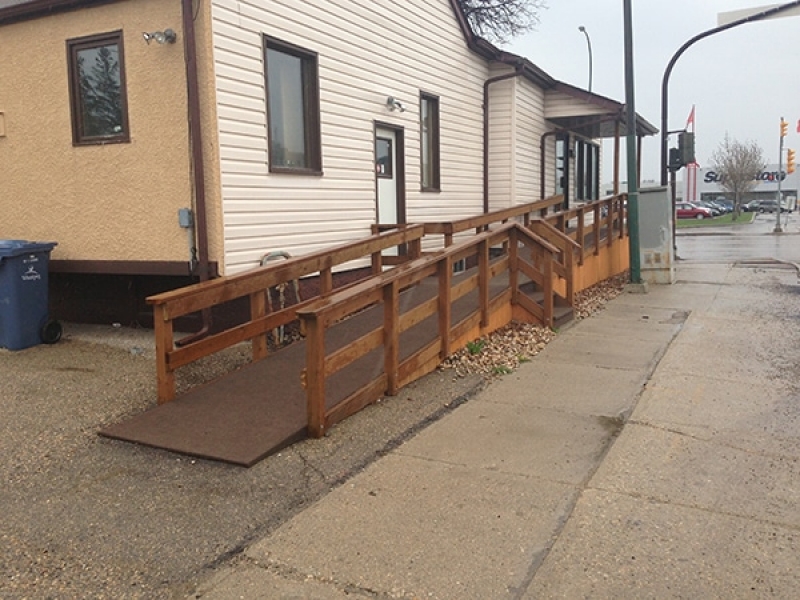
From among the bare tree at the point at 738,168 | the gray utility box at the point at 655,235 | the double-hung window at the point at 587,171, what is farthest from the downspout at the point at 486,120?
the bare tree at the point at 738,168

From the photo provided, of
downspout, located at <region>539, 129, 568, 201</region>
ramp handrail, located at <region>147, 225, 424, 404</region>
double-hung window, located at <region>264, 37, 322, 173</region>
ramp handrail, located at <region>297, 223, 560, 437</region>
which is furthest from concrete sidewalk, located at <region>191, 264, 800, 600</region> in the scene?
downspout, located at <region>539, 129, 568, 201</region>

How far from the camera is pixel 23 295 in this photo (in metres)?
7.55

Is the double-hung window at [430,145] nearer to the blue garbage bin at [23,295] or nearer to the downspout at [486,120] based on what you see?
the downspout at [486,120]

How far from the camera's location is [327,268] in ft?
24.6

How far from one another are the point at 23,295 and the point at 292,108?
12.2 feet

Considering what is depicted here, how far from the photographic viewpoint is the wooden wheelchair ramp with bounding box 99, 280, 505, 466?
4.80 metres

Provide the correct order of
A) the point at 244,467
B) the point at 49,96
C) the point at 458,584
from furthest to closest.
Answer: the point at 49,96 < the point at 244,467 < the point at 458,584

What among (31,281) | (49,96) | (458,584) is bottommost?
(458,584)

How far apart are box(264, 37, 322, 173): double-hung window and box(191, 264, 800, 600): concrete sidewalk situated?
3.94 m

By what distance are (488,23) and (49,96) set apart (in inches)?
847

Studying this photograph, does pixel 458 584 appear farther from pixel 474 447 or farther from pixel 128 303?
pixel 128 303

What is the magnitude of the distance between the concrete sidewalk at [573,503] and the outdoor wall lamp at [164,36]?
4855 millimetres

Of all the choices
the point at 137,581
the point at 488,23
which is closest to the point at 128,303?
the point at 137,581

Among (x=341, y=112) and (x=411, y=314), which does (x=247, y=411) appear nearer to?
(x=411, y=314)
